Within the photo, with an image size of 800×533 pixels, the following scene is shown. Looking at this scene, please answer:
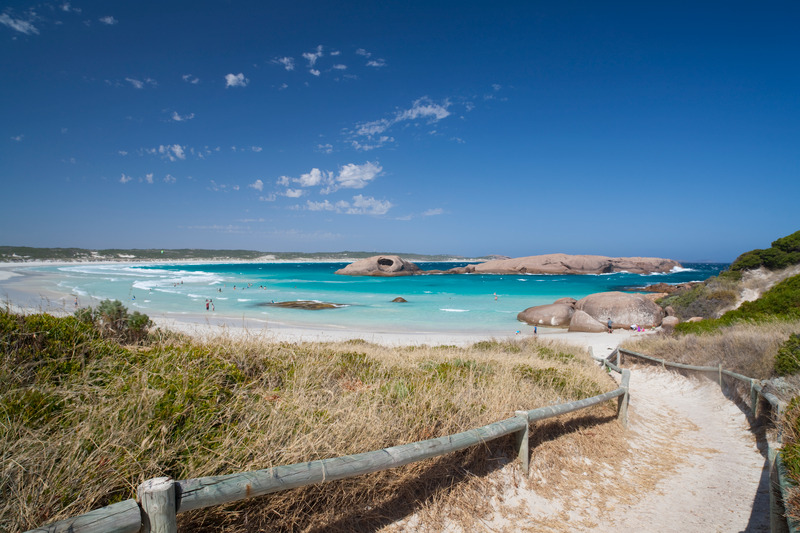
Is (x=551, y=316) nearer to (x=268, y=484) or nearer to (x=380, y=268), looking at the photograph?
(x=268, y=484)

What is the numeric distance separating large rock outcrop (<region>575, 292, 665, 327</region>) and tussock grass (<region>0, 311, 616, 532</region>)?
25.9 meters

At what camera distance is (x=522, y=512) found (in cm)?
379

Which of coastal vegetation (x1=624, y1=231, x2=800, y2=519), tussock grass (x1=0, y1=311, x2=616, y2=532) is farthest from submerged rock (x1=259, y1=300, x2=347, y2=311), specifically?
tussock grass (x1=0, y1=311, x2=616, y2=532)

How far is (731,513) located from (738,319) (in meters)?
11.2

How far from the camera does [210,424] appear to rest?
3.17m

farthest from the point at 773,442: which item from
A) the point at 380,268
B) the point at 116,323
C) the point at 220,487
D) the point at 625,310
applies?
the point at 380,268

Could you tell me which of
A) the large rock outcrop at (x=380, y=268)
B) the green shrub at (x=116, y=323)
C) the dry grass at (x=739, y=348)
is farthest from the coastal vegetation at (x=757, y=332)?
the large rock outcrop at (x=380, y=268)

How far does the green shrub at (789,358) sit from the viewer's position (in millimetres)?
6531

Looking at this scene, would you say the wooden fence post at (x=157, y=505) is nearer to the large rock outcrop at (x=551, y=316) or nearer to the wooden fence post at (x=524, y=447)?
the wooden fence post at (x=524, y=447)

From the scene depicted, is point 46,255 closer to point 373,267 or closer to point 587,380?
point 373,267

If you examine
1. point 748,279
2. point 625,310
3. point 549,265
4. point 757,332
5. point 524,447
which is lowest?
point 625,310

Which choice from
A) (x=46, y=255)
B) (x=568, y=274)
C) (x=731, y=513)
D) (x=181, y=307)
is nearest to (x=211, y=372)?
(x=731, y=513)

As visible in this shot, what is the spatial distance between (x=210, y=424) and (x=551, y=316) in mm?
28844

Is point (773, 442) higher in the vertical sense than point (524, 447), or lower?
lower
